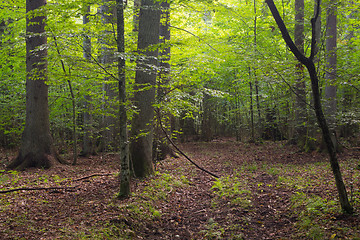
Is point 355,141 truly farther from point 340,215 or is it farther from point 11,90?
point 11,90

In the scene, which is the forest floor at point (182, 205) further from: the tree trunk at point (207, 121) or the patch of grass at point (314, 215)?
the tree trunk at point (207, 121)

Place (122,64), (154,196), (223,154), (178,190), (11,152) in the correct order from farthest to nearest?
(223,154)
(11,152)
(178,190)
(154,196)
(122,64)

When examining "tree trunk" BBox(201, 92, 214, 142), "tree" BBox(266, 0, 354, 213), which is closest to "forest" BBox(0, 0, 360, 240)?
"tree" BBox(266, 0, 354, 213)

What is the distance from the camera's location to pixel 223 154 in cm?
1320

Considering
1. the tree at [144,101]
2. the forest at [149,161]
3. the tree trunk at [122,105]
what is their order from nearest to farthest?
the forest at [149,161], the tree trunk at [122,105], the tree at [144,101]

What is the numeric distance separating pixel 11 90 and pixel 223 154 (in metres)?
9.95

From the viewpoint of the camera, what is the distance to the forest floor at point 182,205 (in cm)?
426

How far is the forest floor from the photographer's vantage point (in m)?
4.26

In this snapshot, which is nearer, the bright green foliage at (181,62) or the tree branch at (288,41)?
the tree branch at (288,41)

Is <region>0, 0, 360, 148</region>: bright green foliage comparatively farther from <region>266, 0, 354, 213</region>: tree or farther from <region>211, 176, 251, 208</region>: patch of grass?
<region>211, 176, 251, 208</region>: patch of grass

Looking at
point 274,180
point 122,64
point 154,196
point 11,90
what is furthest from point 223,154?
point 11,90

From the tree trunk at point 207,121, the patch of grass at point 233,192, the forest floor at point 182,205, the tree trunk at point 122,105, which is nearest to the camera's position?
the forest floor at point 182,205

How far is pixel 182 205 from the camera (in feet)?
20.4

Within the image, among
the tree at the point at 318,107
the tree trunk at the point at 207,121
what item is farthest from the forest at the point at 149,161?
the tree trunk at the point at 207,121
